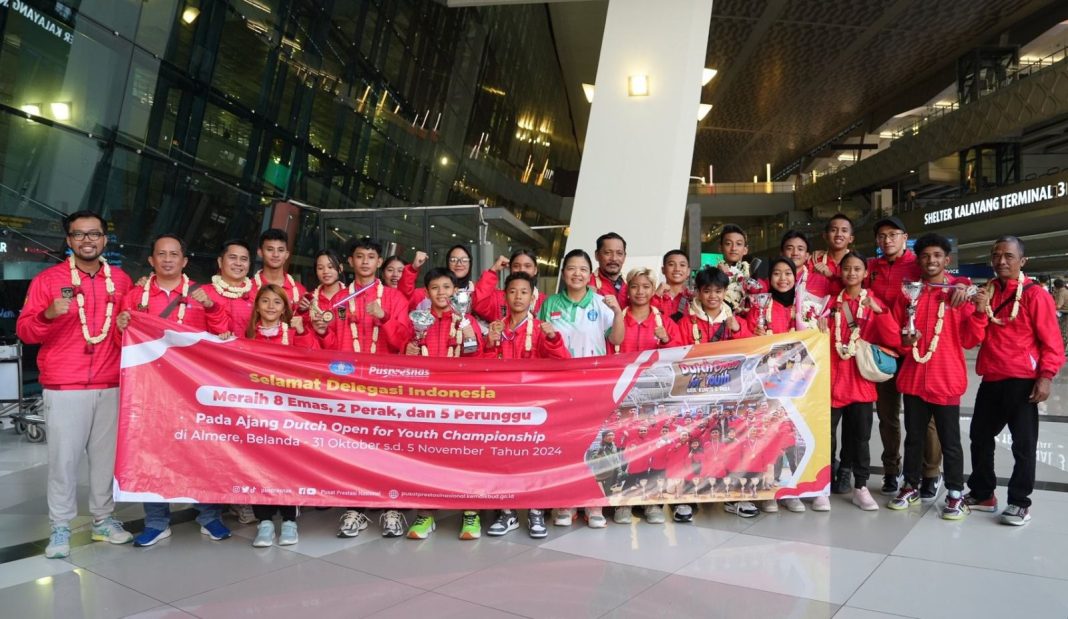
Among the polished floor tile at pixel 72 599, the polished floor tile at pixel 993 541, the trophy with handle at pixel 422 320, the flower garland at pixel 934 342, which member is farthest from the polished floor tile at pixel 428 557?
the flower garland at pixel 934 342

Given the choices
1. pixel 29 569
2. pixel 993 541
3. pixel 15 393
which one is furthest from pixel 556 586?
pixel 15 393

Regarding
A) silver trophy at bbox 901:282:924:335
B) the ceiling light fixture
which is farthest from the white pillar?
silver trophy at bbox 901:282:924:335

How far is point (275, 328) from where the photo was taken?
14.1 ft

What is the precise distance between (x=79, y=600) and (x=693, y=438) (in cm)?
327

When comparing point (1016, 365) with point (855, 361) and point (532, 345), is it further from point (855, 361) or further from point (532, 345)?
point (532, 345)

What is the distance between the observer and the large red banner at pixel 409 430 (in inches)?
152

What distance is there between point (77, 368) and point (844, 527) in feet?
14.9

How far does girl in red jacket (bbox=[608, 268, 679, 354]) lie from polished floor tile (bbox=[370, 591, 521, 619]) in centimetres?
195

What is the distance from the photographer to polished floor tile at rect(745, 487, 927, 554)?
3.74 m

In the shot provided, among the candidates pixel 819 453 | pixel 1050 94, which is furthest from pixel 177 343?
pixel 1050 94

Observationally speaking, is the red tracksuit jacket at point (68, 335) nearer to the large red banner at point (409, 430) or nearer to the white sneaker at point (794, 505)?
the large red banner at point (409, 430)

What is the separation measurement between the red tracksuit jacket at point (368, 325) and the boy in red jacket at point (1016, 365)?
3.63m

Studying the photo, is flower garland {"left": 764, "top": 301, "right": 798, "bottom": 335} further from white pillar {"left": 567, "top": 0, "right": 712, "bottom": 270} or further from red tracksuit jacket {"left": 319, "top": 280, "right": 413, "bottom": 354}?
white pillar {"left": 567, "top": 0, "right": 712, "bottom": 270}

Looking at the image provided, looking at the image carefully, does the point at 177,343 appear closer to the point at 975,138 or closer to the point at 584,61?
the point at 584,61
